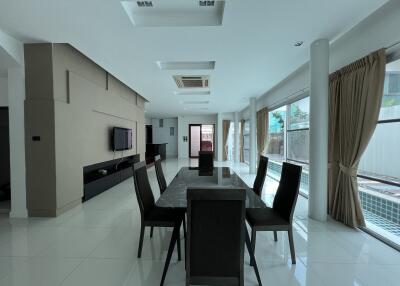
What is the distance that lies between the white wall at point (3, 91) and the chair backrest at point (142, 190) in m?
2.89

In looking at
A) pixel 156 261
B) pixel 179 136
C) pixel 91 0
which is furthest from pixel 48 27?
pixel 179 136

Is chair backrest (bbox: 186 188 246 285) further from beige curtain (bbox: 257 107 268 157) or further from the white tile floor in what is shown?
beige curtain (bbox: 257 107 268 157)

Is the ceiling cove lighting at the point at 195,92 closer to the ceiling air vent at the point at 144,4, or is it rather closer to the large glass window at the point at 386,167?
the ceiling air vent at the point at 144,4

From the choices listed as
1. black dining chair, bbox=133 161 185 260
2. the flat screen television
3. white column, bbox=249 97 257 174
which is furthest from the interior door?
black dining chair, bbox=133 161 185 260

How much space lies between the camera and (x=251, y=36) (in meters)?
2.84

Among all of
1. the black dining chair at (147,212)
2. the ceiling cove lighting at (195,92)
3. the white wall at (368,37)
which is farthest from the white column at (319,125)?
the ceiling cove lighting at (195,92)

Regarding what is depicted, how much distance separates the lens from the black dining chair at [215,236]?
1347 millimetres

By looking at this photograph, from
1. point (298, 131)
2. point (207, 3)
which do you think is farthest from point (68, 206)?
point (298, 131)

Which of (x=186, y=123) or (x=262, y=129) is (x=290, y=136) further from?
(x=186, y=123)

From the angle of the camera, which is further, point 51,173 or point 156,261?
point 51,173

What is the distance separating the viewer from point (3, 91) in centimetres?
349

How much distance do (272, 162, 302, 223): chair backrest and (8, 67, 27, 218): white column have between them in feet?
12.3

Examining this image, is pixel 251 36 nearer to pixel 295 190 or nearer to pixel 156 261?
pixel 295 190

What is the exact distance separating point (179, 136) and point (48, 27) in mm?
9825
